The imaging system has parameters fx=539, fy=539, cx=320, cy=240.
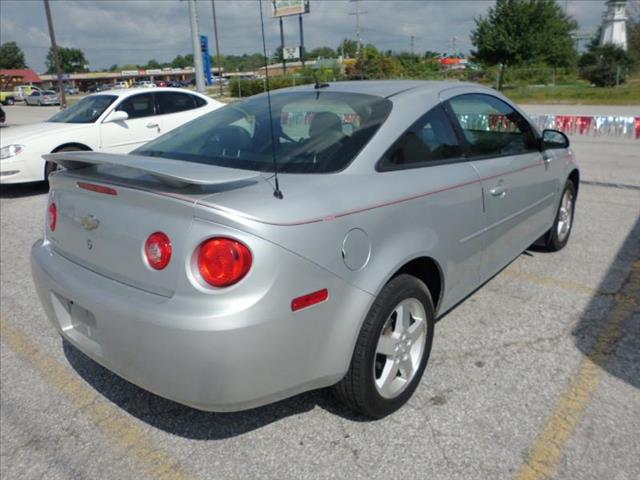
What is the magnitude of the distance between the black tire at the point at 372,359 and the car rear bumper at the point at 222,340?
8cm

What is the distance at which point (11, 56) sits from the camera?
10250cm

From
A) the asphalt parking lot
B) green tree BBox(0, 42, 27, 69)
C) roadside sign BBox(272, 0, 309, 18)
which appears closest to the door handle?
the asphalt parking lot

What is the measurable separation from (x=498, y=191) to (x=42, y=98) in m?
51.6

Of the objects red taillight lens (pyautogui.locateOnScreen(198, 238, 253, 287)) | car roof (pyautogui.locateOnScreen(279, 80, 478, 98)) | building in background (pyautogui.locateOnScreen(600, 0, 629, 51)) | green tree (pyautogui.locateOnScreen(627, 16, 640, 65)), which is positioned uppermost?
building in background (pyautogui.locateOnScreen(600, 0, 629, 51))

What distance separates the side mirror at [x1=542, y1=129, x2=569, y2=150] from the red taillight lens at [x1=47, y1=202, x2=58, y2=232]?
3.43 m

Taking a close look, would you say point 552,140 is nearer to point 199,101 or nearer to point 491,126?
point 491,126

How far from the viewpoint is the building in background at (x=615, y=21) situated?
50.2m

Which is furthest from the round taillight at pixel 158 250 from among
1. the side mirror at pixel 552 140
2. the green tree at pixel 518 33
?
the green tree at pixel 518 33

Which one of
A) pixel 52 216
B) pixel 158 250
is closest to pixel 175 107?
pixel 52 216

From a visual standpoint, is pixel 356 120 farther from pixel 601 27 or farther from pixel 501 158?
pixel 601 27

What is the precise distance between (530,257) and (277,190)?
3.45 m

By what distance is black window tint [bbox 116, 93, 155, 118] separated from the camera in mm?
9062

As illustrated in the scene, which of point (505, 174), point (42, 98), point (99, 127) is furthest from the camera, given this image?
point (42, 98)

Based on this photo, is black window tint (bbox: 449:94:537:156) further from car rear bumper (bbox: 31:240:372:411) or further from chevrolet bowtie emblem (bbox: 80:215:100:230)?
chevrolet bowtie emblem (bbox: 80:215:100:230)
